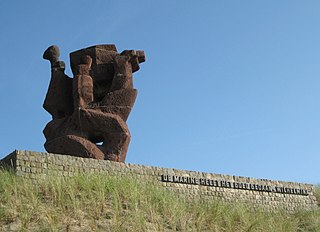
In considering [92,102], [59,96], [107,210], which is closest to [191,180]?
[92,102]

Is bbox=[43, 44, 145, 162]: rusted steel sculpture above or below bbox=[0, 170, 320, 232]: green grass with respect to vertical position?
above

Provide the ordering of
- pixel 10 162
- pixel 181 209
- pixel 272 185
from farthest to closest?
pixel 272 185
pixel 10 162
pixel 181 209

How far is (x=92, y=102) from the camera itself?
16.6 metres

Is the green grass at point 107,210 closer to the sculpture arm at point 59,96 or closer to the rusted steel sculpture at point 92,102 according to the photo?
A: the rusted steel sculpture at point 92,102

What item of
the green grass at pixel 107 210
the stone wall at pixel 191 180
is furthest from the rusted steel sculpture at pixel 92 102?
the green grass at pixel 107 210

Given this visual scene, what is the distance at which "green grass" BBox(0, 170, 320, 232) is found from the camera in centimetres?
1075

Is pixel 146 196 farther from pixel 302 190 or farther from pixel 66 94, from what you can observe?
pixel 302 190

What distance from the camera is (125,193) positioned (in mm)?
12922

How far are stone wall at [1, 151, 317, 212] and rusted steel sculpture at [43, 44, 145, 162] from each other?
84 cm

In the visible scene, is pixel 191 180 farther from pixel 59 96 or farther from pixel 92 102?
pixel 59 96

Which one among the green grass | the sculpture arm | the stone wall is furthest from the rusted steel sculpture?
the green grass

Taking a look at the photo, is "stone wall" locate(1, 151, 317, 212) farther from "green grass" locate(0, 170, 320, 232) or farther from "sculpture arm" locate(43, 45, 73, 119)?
"sculpture arm" locate(43, 45, 73, 119)

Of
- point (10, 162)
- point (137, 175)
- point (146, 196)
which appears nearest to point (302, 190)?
point (137, 175)

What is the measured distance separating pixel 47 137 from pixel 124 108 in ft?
7.68
